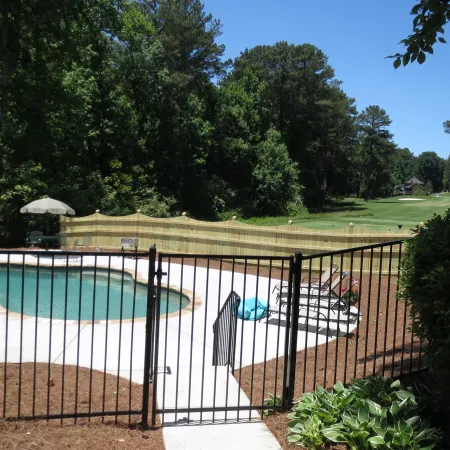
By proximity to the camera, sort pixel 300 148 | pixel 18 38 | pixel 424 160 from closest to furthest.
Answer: pixel 18 38
pixel 300 148
pixel 424 160

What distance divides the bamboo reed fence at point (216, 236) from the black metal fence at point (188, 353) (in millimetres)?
2187

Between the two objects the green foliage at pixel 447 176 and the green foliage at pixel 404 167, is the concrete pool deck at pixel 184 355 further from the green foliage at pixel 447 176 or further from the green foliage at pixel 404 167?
the green foliage at pixel 404 167

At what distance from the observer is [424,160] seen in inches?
5364

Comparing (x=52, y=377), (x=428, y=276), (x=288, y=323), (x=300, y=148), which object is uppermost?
(x=300, y=148)

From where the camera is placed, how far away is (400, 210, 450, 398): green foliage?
3.78m

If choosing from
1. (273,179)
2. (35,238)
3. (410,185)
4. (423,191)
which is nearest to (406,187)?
(410,185)

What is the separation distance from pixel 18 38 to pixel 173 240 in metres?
11.8

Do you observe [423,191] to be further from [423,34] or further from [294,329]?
[294,329]

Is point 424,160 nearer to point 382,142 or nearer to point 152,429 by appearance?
point 382,142

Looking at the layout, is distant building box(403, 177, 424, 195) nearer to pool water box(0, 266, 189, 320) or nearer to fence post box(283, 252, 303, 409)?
pool water box(0, 266, 189, 320)

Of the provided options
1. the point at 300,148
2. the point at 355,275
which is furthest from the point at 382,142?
the point at 355,275

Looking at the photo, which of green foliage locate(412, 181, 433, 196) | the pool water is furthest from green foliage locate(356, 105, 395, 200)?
the pool water

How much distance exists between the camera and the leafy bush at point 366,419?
355cm

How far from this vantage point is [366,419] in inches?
147
